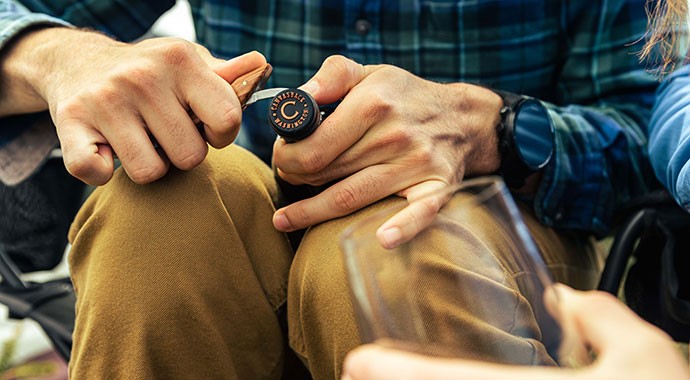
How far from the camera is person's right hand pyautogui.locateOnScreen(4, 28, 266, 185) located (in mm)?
816

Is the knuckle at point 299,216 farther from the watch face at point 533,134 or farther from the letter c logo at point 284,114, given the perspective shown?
the watch face at point 533,134

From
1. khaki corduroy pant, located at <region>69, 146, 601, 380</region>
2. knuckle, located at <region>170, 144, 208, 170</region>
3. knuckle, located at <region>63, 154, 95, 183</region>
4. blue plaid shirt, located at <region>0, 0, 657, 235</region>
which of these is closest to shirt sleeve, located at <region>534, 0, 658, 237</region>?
blue plaid shirt, located at <region>0, 0, 657, 235</region>

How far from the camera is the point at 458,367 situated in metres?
0.36

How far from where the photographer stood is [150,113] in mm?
835

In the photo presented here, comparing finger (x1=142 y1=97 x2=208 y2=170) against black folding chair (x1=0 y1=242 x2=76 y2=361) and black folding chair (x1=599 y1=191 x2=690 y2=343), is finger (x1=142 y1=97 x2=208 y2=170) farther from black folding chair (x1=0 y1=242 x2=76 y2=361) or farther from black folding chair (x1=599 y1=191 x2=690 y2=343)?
black folding chair (x1=599 y1=191 x2=690 y2=343)

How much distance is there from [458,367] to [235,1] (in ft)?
3.20

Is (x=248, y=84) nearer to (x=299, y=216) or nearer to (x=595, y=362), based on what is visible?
(x=299, y=216)

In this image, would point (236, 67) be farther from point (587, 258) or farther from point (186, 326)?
point (587, 258)

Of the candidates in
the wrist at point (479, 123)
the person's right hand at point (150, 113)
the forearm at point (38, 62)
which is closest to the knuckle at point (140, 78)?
the person's right hand at point (150, 113)

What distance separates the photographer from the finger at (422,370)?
35cm

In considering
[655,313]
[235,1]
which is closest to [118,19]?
[235,1]

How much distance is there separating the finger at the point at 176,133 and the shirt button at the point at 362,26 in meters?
0.44

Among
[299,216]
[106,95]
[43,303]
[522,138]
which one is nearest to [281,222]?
[299,216]

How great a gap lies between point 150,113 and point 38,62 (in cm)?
27
